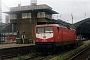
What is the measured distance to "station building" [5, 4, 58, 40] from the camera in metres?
51.4

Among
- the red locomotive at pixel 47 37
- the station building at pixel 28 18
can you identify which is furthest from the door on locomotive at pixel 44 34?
the station building at pixel 28 18

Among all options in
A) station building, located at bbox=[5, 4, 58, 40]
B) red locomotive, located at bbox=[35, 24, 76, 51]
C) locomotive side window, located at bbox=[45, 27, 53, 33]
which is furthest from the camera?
station building, located at bbox=[5, 4, 58, 40]

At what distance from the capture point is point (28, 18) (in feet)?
175

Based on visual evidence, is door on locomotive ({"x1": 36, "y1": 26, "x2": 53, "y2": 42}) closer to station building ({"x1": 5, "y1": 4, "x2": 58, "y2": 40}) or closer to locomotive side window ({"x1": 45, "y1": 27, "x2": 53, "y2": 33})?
locomotive side window ({"x1": 45, "y1": 27, "x2": 53, "y2": 33})

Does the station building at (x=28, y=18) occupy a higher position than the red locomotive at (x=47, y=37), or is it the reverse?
the station building at (x=28, y=18)

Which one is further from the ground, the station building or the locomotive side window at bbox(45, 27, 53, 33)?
the station building

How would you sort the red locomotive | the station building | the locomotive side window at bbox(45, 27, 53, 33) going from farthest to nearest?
the station building
the locomotive side window at bbox(45, 27, 53, 33)
the red locomotive

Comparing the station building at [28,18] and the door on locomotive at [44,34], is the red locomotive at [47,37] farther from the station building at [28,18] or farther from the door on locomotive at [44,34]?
the station building at [28,18]

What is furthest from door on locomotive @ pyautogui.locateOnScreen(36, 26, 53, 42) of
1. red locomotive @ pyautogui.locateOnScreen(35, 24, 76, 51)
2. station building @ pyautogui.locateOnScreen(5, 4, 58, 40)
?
station building @ pyautogui.locateOnScreen(5, 4, 58, 40)

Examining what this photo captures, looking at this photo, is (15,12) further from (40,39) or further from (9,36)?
(40,39)

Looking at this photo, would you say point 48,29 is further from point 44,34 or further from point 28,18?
point 28,18

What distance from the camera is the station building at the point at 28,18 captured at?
51.4 metres

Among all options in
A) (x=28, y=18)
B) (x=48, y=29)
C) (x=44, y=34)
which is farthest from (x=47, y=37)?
(x=28, y=18)

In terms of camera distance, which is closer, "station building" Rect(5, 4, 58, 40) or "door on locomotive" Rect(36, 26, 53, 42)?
"door on locomotive" Rect(36, 26, 53, 42)
